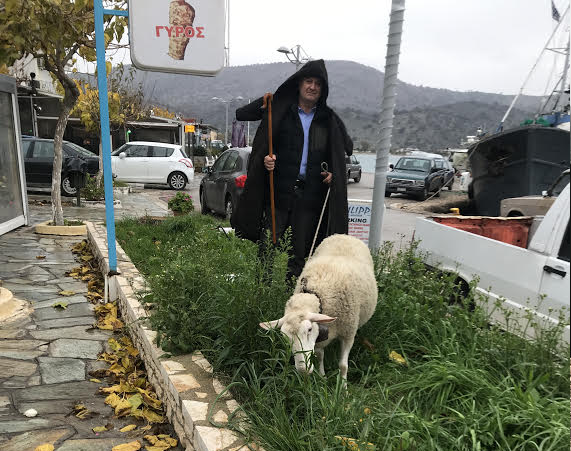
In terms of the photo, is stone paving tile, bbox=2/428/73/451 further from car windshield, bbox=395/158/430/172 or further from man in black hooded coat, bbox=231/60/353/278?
car windshield, bbox=395/158/430/172

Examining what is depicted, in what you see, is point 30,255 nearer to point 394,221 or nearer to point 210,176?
point 210,176

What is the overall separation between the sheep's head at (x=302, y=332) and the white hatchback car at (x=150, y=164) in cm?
1648

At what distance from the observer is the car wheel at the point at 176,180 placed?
18.5 metres

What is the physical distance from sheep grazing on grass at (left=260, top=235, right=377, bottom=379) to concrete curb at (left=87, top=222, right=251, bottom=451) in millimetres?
541

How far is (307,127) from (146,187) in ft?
54.9

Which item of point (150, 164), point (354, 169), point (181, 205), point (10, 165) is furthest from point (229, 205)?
point (354, 169)

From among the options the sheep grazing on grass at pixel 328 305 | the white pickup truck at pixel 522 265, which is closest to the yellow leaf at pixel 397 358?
the sheep grazing on grass at pixel 328 305

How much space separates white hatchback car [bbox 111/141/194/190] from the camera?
1794 centimetres

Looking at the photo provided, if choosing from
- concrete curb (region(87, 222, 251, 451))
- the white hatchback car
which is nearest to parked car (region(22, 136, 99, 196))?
the white hatchback car

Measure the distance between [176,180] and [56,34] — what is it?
12.5m

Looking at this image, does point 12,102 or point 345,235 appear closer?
point 345,235

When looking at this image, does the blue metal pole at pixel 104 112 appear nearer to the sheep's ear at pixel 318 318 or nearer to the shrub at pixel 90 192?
the sheep's ear at pixel 318 318

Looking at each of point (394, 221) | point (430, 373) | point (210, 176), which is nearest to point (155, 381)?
point (430, 373)

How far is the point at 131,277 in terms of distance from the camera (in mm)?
4938
